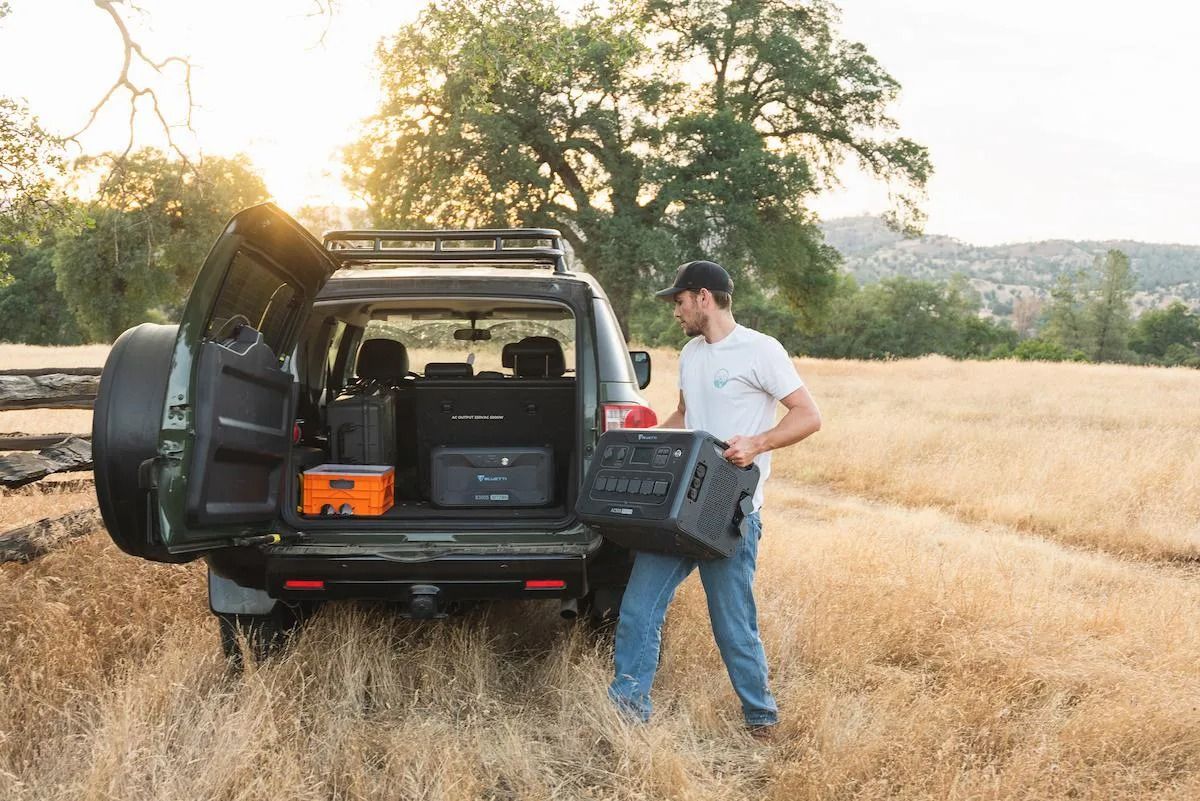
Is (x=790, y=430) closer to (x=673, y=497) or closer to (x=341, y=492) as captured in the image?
(x=673, y=497)

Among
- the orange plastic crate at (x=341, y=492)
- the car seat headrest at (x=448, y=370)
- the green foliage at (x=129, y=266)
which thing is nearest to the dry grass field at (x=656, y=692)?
the orange plastic crate at (x=341, y=492)

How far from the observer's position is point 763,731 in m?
3.96

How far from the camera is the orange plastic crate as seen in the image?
15.0ft

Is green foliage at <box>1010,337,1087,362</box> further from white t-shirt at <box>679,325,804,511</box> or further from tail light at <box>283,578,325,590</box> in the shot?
tail light at <box>283,578,325,590</box>

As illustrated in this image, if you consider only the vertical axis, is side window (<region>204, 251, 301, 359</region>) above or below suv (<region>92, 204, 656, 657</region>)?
above

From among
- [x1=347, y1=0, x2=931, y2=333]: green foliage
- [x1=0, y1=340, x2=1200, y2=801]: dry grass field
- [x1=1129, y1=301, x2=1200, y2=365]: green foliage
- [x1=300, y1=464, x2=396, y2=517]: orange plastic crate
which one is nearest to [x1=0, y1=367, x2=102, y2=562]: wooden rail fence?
[x1=0, y1=340, x2=1200, y2=801]: dry grass field

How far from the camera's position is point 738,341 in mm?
3982

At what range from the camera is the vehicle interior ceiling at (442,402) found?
16.2 ft

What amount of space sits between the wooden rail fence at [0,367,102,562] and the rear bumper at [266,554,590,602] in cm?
A: 254

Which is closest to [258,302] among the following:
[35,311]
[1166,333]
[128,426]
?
[128,426]

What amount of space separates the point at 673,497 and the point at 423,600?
1137 millimetres

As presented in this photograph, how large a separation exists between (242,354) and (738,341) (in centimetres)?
189

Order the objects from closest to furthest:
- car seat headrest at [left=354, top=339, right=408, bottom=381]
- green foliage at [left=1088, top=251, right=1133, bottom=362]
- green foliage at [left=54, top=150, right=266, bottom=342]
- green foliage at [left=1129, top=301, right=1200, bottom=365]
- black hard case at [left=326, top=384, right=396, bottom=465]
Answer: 1. black hard case at [left=326, top=384, right=396, bottom=465]
2. car seat headrest at [left=354, top=339, right=408, bottom=381]
3. green foliage at [left=54, top=150, right=266, bottom=342]
4. green foliage at [left=1088, top=251, right=1133, bottom=362]
5. green foliage at [left=1129, top=301, right=1200, bottom=365]

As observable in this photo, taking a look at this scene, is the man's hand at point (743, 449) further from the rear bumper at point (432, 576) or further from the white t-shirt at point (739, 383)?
the rear bumper at point (432, 576)
